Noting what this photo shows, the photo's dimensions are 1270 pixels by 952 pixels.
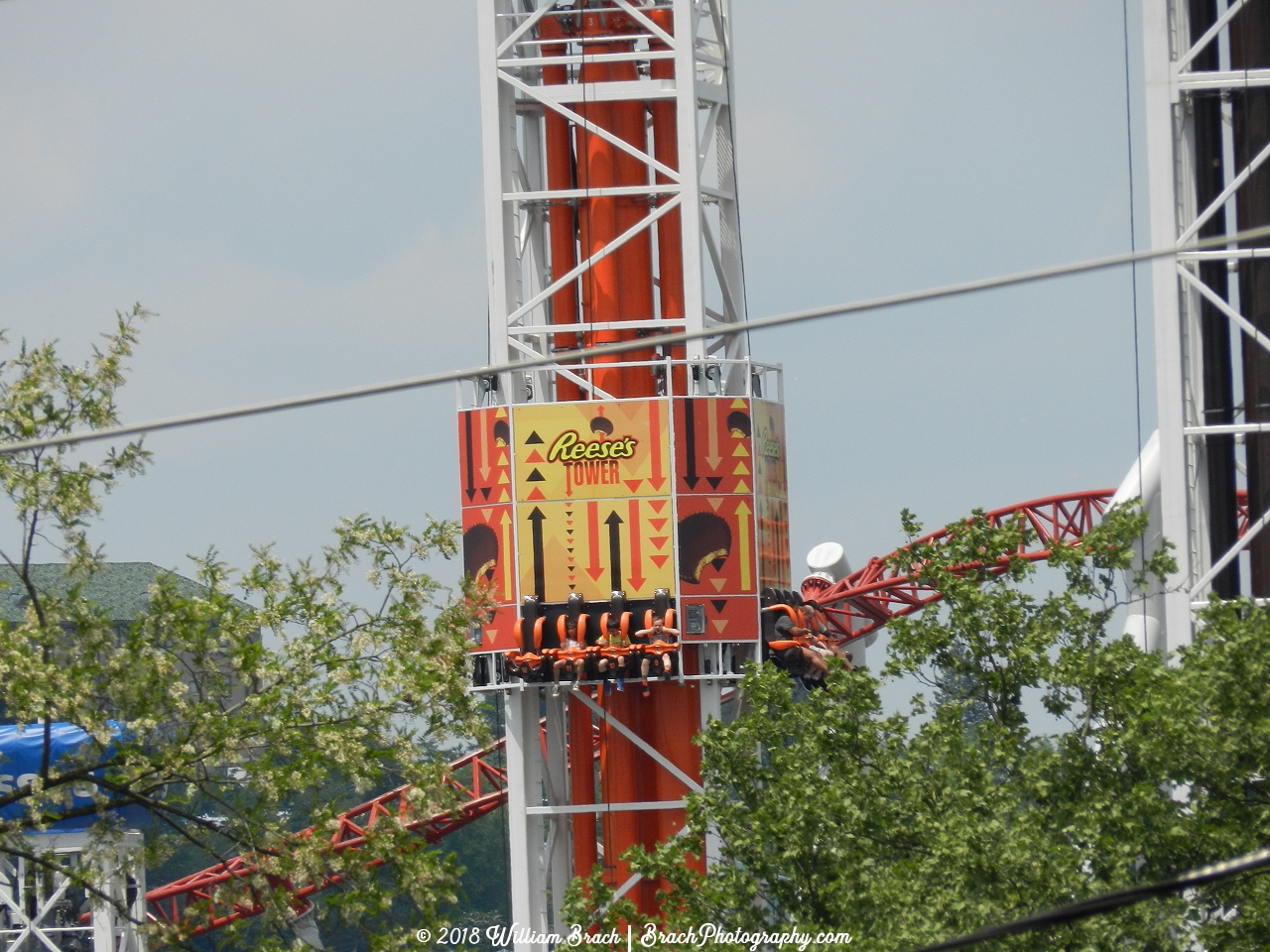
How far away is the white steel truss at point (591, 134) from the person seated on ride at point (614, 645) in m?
3.70

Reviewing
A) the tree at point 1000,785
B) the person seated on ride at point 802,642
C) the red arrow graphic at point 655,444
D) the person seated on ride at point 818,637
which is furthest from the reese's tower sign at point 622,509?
the tree at point 1000,785

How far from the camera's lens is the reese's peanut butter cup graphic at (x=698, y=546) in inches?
1272

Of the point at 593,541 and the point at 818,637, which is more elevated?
the point at 593,541

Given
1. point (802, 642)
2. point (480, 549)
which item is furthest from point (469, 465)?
point (802, 642)

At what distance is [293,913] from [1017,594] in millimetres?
9140

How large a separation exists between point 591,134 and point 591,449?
544 cm

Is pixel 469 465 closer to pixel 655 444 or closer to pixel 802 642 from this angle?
pixel 655 444

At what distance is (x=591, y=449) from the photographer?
32.4 metres

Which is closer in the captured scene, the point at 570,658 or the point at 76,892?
the point at 570,658

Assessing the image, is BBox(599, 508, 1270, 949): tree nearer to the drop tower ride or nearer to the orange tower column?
the drop tower ride

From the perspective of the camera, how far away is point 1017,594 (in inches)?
914

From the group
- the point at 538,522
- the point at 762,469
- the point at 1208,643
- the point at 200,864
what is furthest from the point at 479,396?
the point at 200,864

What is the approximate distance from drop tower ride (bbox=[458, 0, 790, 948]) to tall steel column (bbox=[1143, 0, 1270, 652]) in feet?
24.2

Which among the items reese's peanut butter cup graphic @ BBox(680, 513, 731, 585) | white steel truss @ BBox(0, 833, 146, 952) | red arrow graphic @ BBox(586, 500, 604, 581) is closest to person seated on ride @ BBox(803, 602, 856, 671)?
reese's peanut butter cup graphic @ BBox(680, 513, 731, 585)
